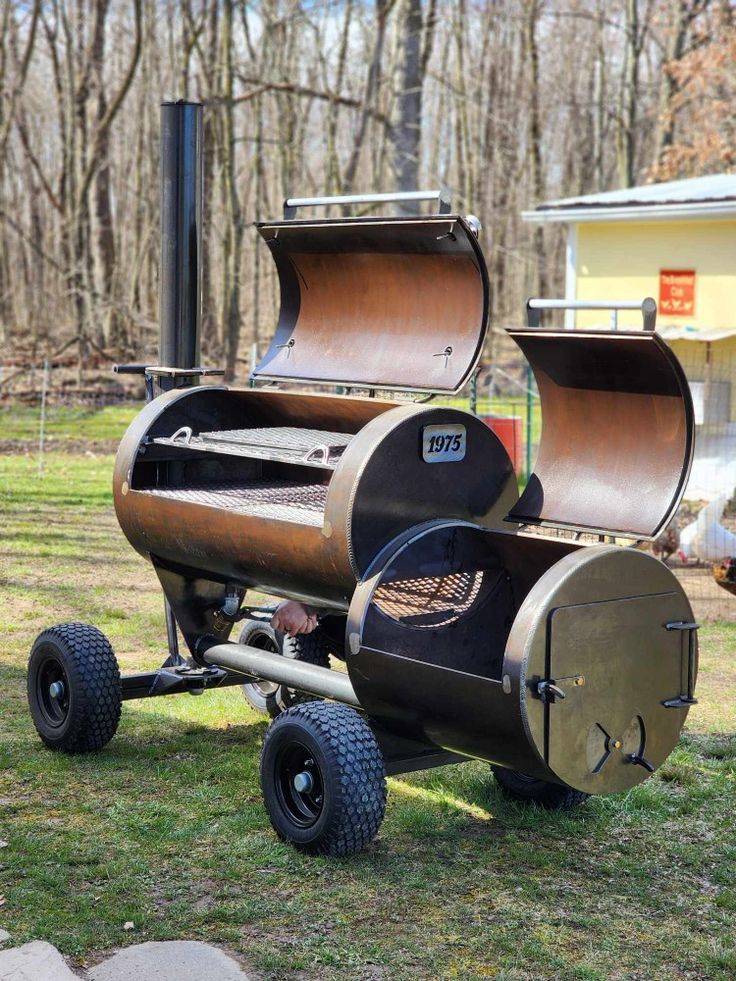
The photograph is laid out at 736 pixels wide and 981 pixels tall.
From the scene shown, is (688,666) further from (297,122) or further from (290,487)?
(297,122)

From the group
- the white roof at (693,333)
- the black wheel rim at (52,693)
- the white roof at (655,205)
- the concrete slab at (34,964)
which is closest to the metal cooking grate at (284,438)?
the black wheel rim at (52,693)

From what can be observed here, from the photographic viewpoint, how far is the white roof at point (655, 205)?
1133 cm

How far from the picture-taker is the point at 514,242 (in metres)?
→ 32.9

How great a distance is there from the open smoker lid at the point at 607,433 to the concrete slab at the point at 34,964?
2.12 metres

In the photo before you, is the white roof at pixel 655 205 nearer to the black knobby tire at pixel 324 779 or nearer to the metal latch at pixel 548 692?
the black knobby tire at pixel 324 779

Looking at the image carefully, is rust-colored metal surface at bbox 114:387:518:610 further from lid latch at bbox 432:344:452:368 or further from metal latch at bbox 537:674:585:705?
metal latch at bbox 537:674:585:705

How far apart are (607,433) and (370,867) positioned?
1.69m

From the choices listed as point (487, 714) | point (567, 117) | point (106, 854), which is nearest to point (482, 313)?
point (487, 714)

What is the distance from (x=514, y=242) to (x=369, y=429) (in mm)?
29799

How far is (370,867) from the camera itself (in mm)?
4008

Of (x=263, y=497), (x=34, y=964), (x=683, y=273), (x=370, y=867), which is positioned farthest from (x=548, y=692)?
(x=683, y=273)

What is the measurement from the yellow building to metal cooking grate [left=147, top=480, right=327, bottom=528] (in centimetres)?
654

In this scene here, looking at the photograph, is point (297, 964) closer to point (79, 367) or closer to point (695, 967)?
point (695, 967)

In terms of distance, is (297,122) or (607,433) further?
(297,122)
